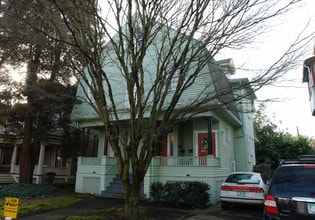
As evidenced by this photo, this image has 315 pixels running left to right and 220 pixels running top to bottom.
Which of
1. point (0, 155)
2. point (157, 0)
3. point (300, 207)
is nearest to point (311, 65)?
point (157, 0)

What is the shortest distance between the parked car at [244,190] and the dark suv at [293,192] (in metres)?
4.31

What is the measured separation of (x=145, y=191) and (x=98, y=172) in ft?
10.7

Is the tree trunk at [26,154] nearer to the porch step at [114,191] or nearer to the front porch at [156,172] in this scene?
the front porch at [156,172]

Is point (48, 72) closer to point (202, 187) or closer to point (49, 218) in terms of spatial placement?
point (49, 218)

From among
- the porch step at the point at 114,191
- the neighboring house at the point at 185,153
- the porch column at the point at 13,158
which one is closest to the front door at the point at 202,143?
the neighboring house at the point at 185,153

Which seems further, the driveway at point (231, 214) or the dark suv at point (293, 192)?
the driveway at point (231, 214)

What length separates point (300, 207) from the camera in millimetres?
4598

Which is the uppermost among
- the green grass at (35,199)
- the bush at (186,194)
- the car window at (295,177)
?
the car window at (295,177)

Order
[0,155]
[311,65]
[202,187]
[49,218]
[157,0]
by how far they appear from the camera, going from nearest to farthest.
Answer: [157,0]
[49,218]
[202,187]
[311,65]
[0,155]

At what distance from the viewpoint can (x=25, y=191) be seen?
40.7 feet

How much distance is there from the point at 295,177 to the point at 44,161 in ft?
68.7

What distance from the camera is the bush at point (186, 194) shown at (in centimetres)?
1052

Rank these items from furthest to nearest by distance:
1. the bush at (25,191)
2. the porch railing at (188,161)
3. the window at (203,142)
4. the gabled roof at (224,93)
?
the window at (203,142) < the bush at (25,191) < the porch railing at (188,161) < the gabled roof at (224,93)

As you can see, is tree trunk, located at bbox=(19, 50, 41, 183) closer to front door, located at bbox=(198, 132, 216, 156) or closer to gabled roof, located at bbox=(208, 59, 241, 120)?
front door, located at bbox=(198, 132, 216, 156)
